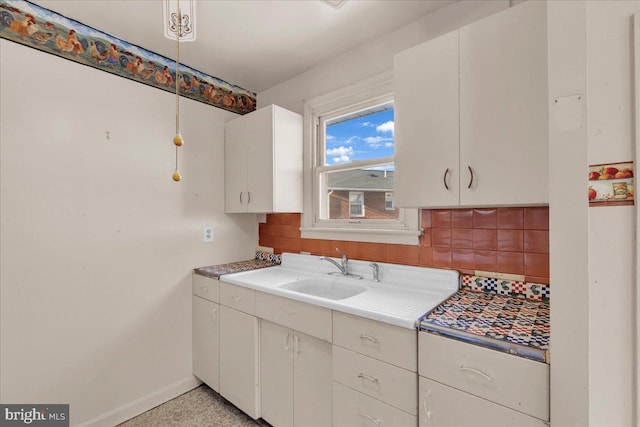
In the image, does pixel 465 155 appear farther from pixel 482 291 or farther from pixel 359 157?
pixel 359 157

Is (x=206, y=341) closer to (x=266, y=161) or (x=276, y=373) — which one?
(x=276, y=373)

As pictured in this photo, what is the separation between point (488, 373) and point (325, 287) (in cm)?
122

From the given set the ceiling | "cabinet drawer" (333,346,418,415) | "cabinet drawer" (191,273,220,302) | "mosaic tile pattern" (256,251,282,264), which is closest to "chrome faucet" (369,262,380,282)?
"cabinet drawer" (333,346,418,415)

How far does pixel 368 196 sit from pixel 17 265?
2.11m

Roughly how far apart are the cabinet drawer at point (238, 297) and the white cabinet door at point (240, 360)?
0.04 meters

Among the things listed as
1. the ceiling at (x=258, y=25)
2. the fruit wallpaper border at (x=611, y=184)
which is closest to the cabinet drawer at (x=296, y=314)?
the fruit wallpaper border at (x=611, y=184)

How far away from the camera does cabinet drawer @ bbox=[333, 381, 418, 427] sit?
1.24 m

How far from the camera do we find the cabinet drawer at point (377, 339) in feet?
3.98

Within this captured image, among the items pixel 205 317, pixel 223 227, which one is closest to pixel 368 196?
pixel 223 227

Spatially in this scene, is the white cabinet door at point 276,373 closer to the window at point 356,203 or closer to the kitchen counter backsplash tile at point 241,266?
the kitchen counter backsplash tile at point 241,266

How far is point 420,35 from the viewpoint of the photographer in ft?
5.91

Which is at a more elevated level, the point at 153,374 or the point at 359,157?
the point at 359,157

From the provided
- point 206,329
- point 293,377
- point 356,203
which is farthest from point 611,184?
point 206,329

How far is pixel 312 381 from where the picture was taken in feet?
5.27
